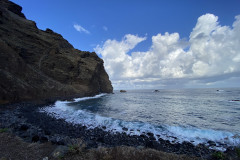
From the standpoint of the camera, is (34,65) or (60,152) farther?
(34,65)

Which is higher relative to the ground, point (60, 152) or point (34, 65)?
point (34, 65)

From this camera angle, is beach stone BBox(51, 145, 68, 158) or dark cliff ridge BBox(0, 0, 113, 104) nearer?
beach stone BBox(51, 145, 68, 158)

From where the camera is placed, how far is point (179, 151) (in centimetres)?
723

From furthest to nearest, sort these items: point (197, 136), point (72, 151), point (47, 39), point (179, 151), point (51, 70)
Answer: point (47, 39) → point (51, 70) → point (197, 136) → point (179, 151) → point (72, 151)

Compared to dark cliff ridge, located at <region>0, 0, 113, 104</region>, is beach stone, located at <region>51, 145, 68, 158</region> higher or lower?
lower

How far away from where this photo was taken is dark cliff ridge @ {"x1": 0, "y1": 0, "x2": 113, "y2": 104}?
73.0 feet

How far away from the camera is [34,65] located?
40.6 meters

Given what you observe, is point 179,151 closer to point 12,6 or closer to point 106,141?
point 106,141

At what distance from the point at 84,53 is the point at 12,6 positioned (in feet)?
Result: 128

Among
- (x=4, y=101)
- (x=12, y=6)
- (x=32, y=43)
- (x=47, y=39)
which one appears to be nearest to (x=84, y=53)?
(x=47, y=39)

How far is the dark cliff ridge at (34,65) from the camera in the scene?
877 inches

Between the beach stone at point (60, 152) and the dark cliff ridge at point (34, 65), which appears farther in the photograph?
the dark cliff ridge at point (34, 65)

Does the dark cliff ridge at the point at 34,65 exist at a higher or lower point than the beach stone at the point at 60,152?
higher

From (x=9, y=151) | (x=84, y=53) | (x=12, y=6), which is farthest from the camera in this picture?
(x=84, y=53)
